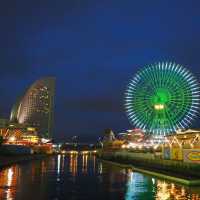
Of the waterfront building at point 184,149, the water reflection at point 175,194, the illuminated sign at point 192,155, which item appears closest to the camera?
the water reflection at point 175,194

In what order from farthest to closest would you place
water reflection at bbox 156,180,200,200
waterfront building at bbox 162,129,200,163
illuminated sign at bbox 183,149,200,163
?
waterfront building at bbox 162,129,200,163, illuminated sign at bbox 183,149,200,163, water reflection at bbox 156,180,200,200

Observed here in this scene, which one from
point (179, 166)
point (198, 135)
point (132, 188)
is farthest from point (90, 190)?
point (198, 135)

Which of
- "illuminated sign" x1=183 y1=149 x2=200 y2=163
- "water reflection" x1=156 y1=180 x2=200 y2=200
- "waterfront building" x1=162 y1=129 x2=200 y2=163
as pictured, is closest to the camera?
"water reflection" x1=156 y1=180 x2=200 y2=200

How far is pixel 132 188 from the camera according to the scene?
34.3 m

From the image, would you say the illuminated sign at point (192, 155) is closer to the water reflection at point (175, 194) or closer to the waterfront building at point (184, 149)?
the waterfront building at point (184, 149)

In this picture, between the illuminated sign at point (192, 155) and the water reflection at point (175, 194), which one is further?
the illuminated sign at point (192, 155)

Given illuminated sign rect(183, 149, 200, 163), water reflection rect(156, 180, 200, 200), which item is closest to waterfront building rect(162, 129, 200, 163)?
illuminated sign rect(183, 149, 200, 163)

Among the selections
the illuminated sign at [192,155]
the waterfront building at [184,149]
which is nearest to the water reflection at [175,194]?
the illuminated sign at [192,155]

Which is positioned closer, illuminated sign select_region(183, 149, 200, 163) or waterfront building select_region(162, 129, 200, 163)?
illuminated sign select_region(183, 149, 200, 163)

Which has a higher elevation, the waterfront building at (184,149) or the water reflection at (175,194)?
the waterfront building at (184,149)

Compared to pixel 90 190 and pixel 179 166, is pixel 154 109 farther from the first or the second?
pixel 90 190

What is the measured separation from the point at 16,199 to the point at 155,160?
40144 millimetres

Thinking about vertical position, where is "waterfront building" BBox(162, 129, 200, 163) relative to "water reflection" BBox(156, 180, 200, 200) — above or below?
above

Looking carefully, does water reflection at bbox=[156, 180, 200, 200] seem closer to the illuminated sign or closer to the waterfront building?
the illuminated sign
